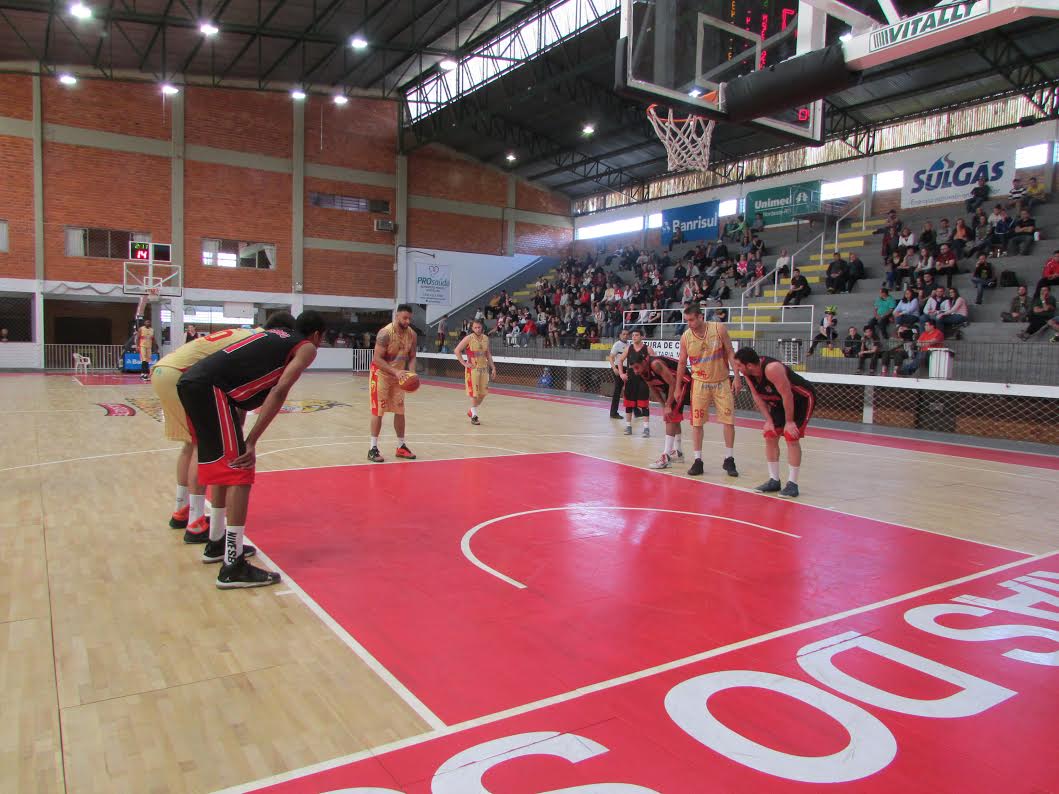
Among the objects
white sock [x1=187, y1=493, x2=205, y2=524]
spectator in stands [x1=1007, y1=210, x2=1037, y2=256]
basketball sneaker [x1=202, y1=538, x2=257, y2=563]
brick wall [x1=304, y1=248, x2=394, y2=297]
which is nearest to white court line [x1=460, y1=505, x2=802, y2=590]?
basketball sneaker [x1=202, y1=538, x2=257, y2=563]

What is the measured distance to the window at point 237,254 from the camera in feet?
95.3

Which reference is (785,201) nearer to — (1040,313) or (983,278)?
(983,278)

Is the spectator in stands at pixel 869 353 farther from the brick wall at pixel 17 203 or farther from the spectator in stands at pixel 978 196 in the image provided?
the brick wall at pixel 17 203

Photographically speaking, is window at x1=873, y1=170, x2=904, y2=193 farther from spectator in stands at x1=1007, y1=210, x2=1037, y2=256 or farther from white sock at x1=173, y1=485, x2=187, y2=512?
white sock at x1=173, y1=485, x2=187, y2=512

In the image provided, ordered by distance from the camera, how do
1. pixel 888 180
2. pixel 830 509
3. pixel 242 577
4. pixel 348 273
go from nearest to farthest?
pixel 242 577 → pixel 830 509 → pixel 888 180 → pixel 348 273

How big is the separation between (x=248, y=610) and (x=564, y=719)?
6.70 ft

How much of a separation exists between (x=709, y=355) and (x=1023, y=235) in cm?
1245

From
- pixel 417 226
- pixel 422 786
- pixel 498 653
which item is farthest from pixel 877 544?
pixel 417 226

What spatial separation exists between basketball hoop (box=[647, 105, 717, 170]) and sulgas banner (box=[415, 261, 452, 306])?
73.2ft

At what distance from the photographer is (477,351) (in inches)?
499

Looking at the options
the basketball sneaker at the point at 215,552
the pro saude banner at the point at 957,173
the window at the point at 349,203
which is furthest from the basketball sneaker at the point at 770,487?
the window at the point at 349,203

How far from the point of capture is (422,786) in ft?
7.86

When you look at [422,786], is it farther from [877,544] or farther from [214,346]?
[877,544]

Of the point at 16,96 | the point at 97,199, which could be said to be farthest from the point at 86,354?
the point at 16,96
